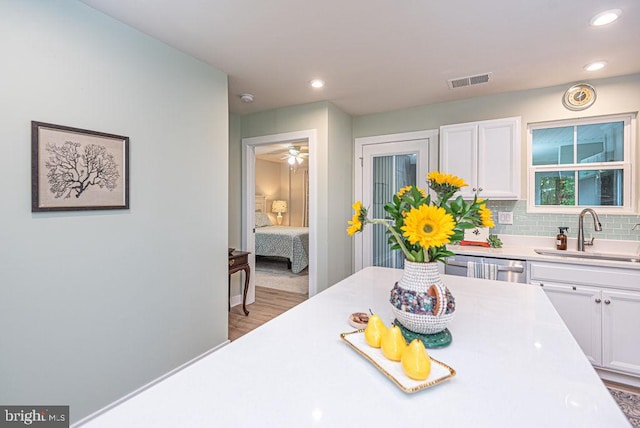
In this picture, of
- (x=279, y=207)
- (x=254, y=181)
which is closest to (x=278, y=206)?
(x=279, y=207)

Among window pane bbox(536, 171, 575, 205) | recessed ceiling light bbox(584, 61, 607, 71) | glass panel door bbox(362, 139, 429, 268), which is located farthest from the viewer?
glass panel door bbox(362, 139, 429, 268)

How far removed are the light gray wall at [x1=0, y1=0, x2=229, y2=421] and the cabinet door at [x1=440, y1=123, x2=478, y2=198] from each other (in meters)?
2.22

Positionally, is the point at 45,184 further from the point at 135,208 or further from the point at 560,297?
the point at 560,297

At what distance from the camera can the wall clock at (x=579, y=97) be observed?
106 inches

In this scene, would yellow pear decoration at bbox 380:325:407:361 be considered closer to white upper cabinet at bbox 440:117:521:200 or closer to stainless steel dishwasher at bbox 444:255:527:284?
stainless steel dishwasher at bbox 444:255:527:284

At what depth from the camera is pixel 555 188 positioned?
292 centimetres

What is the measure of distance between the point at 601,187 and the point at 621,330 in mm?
1301

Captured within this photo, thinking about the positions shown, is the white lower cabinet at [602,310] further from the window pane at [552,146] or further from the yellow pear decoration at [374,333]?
the yellow pear decoration at [374,333]

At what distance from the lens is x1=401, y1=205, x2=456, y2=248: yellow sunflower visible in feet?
2.90

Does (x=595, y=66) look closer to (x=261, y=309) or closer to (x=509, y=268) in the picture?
(x=509, y=268)

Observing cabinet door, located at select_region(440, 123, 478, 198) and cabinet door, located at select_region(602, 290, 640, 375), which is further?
cabinet door, located at select_region(440, 123, 478, 198)

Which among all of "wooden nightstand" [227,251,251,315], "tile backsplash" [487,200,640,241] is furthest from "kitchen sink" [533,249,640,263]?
"wooden nightstand" [227,251,251,315]

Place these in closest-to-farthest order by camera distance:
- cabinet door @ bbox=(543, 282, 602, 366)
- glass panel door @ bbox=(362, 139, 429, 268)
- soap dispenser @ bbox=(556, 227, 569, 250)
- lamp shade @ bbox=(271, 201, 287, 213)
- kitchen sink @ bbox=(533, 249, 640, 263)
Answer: cabinet door @ bbox=(543, 282, 602, 366), kitchen sink @ bbox=(533, 249, 640, 263), soap dispenser @ bbox=(556, 227, 569, 250), glass panel door @ bbox=(362, 139, 429, 268), lamp shade @ bbox=(271, 201, 287, 213)

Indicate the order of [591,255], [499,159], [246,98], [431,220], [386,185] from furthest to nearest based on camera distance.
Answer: [386,185] → [246,98] → [499,159] → [591,255] → [431,220]
